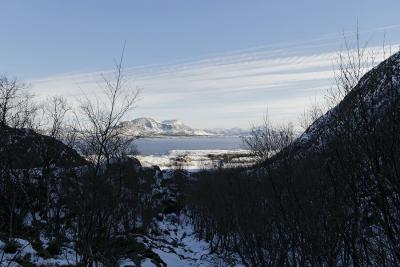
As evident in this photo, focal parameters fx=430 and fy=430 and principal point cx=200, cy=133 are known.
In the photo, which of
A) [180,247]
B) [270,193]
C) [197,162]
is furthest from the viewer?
[197,162]

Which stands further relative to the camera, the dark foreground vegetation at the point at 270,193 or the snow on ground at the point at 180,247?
the snow on ground at the point at 180,247

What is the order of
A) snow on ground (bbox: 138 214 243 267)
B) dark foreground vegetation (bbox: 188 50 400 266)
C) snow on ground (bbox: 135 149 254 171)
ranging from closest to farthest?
dark foreground vegetation (bbox: 188 50 400 266) → snow on ground (bbox: 138 214 243 267) → snow on ground (bbox: 135 149 254 171)

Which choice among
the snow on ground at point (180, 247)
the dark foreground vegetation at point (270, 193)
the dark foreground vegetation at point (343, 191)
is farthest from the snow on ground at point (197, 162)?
the dark foreground vegetation at point (343, 191)

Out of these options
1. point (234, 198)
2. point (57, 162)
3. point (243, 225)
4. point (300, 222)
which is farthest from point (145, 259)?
point (300, 222)

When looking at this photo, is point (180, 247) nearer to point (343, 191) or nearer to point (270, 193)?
point (270, 193)

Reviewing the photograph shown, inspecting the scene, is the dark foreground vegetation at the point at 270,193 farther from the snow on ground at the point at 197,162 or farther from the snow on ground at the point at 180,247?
the snow on ground at the point at 197,162

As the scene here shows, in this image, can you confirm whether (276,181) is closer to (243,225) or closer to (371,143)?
(243,225)

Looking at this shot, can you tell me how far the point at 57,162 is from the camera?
36719 mm

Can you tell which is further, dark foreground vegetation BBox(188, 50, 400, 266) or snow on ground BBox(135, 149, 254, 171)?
snow on ground BBox(135, 149, 254, 171)

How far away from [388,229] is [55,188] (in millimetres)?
31759

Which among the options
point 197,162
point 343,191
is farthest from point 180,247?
point 197,162

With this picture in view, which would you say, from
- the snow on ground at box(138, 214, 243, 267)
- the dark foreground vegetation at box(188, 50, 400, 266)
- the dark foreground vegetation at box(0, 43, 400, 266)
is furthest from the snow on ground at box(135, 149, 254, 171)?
the dark foreground vegetation at box(188, 50, 400, 266)

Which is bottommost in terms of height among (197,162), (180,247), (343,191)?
→ (180,247)

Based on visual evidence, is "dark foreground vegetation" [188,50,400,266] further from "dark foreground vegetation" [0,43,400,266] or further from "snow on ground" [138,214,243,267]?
"snow on ground" [138,214,243,267]
